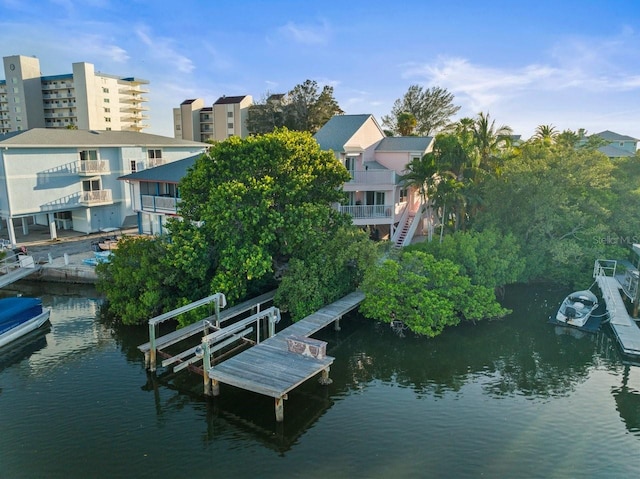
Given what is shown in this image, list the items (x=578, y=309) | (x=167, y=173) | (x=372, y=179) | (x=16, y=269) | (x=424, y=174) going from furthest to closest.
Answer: (x=167, y=173), (x=372, y=179), (x=424, y=174), (x=16, y=269), (x=578, y=309)

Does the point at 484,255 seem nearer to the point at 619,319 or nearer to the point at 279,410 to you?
the point at 619,319

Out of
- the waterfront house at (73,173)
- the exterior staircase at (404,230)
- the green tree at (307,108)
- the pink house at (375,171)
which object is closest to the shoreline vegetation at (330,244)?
the exterior staircase at (404,230)

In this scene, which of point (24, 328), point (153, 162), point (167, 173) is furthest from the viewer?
point (153, 162)

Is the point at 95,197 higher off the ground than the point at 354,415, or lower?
higher

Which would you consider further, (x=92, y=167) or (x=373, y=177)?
(x=92, y=167)

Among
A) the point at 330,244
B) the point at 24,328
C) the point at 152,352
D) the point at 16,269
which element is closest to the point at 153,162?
the point at 16,269

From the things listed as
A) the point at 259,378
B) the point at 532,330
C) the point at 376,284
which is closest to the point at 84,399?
the point at 259,378

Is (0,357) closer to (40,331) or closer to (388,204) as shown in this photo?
(40,331)

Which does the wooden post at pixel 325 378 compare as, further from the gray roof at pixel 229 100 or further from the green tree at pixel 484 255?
the gray roof at pixel 229 100

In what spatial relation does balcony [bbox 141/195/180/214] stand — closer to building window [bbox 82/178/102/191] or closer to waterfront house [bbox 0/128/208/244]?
waterfront house [bbox 0/128/208/244]
